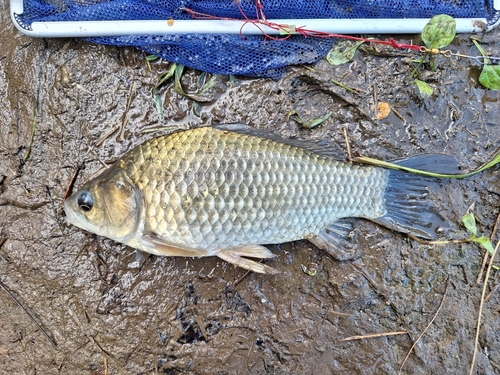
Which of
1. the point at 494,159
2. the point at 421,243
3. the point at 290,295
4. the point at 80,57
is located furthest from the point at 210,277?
the point at 494,159

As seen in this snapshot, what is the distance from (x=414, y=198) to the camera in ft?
8.06

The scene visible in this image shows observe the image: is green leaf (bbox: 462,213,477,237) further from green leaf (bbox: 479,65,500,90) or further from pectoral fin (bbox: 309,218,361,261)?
green leaf (bbox: 479,65,500,90)

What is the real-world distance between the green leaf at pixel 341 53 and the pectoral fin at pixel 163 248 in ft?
4.65

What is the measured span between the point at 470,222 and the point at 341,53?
1.30m

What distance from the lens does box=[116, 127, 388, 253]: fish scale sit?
212 centimetres

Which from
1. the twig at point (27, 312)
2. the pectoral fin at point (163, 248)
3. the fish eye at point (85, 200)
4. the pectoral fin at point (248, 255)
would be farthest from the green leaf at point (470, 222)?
the twig at point (27, 312)

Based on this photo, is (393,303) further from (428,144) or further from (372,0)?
(372,0)

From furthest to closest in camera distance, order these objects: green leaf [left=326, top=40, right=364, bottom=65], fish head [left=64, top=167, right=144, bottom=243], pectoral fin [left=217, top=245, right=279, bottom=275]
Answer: green leaf [left=326, top=40, right=364, bottom=65], pectoral fin [left=217, top=245, right=279, bottom=275], fish head [left=64, top=167, right=144, bottom=243]

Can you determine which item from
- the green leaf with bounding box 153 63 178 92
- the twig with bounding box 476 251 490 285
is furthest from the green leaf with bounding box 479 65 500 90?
the green leaf with bounding box 153 63 178 92

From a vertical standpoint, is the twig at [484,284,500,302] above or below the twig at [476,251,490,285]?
below

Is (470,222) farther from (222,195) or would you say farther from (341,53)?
(222,195)

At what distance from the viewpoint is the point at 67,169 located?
2471 mm

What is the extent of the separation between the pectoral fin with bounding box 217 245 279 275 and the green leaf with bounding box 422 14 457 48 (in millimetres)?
1561

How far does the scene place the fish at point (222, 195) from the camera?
6.98ft
